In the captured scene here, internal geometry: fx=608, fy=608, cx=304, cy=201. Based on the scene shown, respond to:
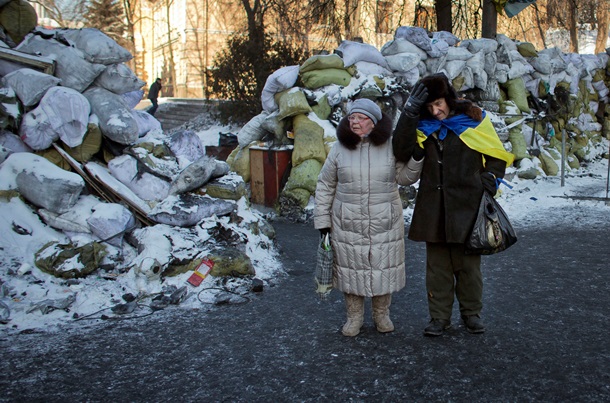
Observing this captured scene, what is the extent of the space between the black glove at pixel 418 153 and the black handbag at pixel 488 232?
410 millimetres

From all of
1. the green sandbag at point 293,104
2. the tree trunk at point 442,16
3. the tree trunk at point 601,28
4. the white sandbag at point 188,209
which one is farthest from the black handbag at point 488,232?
the tree trunk at point 601,28

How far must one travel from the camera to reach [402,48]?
31.1 ft

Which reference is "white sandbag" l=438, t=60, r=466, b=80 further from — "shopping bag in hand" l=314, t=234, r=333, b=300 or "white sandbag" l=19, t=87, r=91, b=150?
"shopping bag in hand" l=314, t=234, r=333, b=300

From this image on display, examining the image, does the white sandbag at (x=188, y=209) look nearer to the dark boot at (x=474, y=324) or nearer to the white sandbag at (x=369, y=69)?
the dark boot at (x=474, y=324)

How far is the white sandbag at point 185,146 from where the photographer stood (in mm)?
5953

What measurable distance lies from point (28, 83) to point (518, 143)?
7.41 m

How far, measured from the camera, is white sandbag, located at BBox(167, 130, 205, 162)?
5953 mm

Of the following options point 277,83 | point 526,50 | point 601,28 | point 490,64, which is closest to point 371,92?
point 277,83

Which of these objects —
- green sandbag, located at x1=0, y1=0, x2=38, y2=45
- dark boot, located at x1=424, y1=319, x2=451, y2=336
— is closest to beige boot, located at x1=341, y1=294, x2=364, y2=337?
dark boot, located at x1=424, y1=319, x2=451, y2=336

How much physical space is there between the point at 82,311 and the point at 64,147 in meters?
1.75

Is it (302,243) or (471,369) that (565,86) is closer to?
(302,243)

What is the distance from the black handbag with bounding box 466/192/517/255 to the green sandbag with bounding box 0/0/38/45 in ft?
14.8

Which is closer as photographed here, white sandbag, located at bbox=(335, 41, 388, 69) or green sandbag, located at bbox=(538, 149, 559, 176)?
Result: white sandbag, located at bbox=(335, 41, 388, 69)

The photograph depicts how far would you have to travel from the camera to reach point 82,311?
4.09m
